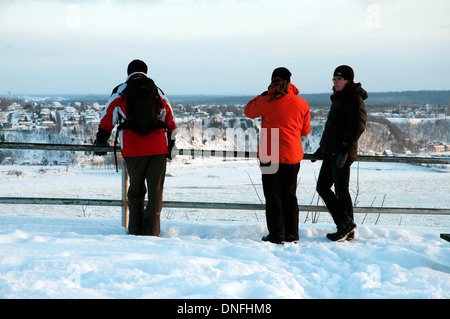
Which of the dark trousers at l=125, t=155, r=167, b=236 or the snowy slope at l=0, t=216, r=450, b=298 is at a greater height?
the dark trousers at l=125, t=155, r=167, b=236

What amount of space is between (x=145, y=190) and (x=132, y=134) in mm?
559

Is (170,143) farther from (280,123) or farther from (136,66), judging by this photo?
(280,123)

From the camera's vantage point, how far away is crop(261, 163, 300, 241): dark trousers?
409 centimetres

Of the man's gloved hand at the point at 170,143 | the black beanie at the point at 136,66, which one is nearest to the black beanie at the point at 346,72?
the man's gloved hand at the point at 170,143

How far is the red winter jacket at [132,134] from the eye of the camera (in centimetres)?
397

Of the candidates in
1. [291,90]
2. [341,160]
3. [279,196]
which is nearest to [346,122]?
[341,160]

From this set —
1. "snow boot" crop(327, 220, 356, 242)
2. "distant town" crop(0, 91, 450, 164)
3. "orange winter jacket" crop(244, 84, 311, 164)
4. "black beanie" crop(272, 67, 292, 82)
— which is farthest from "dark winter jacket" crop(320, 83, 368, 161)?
"distant town" crop(0, 91, 450, 164)

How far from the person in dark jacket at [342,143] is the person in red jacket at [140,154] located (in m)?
1.42

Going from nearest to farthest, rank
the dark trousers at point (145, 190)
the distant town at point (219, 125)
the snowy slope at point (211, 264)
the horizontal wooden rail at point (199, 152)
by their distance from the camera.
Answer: the snowy slope at point (211, 264) < the dark trousers at point (145, 190) < the horizontal wooden rail at point (199, 152) < the distant town at point (219, 125)

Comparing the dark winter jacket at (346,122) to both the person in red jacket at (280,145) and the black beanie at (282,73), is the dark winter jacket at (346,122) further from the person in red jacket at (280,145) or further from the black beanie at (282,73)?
the black beanie at (282,73)

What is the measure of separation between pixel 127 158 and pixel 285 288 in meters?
1.91

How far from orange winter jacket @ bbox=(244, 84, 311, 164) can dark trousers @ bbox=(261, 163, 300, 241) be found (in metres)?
0.11

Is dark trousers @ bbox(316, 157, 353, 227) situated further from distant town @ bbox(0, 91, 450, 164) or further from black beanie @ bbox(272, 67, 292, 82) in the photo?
distant town @ bbox(0, 91, 450, 164)
